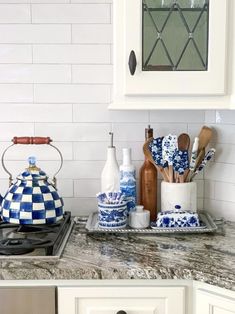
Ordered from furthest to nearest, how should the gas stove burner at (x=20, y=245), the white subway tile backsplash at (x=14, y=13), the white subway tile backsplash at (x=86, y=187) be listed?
the white subway tile backsplash at (x=86, y=187)
the white subway tile backsplash at (x=14, y=13)
the gas stove burner at (x=20, y=245)

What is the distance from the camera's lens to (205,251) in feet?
5.62

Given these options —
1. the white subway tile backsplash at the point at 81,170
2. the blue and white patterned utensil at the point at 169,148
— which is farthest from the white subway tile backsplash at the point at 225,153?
the white subway tile backsplash at the point at 81,170

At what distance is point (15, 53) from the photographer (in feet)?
6.95

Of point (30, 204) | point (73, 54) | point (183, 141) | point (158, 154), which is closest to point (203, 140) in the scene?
point (183, 141)

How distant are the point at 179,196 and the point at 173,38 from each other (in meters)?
0.60

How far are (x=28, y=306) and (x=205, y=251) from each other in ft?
1.95

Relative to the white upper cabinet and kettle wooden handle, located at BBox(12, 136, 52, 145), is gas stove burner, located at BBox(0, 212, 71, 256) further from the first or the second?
the white upper cabinet

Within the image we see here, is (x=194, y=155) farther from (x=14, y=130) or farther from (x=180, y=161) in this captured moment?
(x=14, y=130)

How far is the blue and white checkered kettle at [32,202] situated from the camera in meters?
1.85

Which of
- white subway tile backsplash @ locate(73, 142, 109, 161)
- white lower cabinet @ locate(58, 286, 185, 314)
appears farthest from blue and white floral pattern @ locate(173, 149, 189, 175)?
white lower cabinet @ locate(58, 286, 185, 314)

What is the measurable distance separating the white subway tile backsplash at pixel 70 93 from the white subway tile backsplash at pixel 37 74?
0.02 meters

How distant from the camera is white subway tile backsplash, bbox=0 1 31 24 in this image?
6.87ft

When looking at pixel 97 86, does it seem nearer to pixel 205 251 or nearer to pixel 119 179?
pixel 119 179

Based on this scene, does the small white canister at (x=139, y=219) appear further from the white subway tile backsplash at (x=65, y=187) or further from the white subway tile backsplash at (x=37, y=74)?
the white subway tile backsplash at (x=37, y=74)
